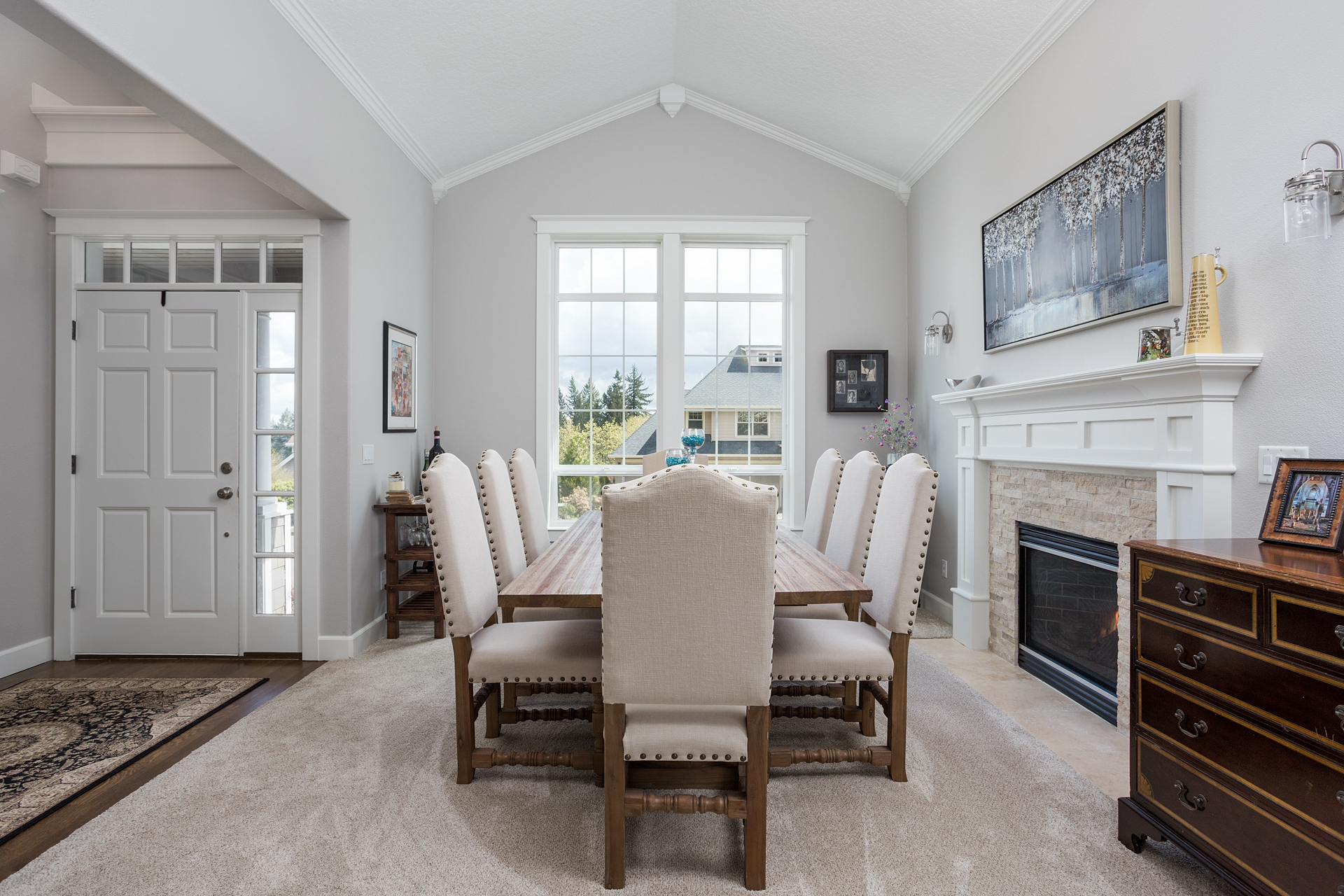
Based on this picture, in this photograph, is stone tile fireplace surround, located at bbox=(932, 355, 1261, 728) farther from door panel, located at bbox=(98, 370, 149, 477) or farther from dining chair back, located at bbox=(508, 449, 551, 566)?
door panel, located at bbox=(98, 370, 149, 477)

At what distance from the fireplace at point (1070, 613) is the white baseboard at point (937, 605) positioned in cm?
81

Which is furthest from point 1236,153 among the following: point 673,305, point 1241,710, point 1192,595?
point 673,305

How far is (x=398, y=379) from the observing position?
399cm

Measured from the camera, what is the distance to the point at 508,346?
183 inches

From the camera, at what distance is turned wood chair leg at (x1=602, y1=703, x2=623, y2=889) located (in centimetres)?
158

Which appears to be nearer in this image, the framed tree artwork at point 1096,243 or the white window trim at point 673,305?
the framed tree artwork at point 1096,243

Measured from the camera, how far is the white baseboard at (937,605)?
13.2 feet

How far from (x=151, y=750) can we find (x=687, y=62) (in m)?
4.52

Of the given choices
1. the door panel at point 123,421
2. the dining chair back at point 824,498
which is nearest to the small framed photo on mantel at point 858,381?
the dining chair back at point 824,498

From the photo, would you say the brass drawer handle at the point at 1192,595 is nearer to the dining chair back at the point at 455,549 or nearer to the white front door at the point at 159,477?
the dining chair back at the point at 455,549

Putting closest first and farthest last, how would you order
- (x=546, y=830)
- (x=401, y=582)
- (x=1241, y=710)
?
1. (x=1241, y=710)
2. (x=546, y=830)
3. (x=401, y=582)

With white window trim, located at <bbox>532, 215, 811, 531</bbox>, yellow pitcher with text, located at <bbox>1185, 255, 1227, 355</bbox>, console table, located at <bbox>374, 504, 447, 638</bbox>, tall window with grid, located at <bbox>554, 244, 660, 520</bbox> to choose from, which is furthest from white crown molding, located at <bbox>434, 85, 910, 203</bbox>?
yellow pitcher with text, located at <bbox>1185, 255, 1227, 355</bbox>

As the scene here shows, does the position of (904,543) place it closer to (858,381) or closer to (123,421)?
(858,381)

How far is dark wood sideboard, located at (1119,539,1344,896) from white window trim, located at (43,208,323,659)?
3.52 m
